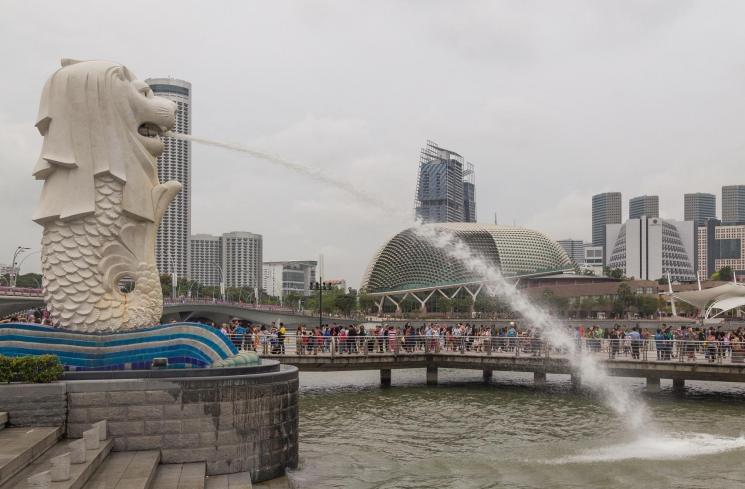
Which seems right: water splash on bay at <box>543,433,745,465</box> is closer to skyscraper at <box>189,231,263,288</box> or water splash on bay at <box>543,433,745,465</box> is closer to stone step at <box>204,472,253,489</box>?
stone step at <box>204,472,253,489</box>

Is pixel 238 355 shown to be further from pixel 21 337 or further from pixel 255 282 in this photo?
pixel 255 282

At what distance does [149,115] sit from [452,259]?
335ft

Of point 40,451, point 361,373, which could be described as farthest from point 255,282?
point 40,451

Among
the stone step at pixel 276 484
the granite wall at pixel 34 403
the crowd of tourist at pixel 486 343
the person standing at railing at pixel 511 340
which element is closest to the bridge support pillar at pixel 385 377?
the crowd of tourist at pixel 486 343

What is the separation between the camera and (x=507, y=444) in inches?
656

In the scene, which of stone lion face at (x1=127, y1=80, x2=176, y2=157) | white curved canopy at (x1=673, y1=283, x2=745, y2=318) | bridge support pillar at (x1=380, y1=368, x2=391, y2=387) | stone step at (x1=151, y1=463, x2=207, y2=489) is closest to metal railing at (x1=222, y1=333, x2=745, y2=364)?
bridge support pillar at (x1=380, y1=368, x2=391, y2=387)

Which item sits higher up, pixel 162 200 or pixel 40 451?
pixel 162 200

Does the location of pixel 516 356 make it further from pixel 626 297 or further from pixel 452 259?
pixel 452 259

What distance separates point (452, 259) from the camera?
377 feet

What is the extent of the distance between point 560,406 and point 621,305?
65885mm

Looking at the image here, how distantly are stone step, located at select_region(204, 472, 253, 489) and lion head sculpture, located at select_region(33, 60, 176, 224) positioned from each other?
5150mm

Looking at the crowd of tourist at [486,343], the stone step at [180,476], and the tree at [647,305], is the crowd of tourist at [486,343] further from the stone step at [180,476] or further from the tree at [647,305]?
the tree at [647,305]

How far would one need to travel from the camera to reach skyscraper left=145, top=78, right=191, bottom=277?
88256 millimetres

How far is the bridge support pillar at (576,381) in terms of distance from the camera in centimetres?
2538
